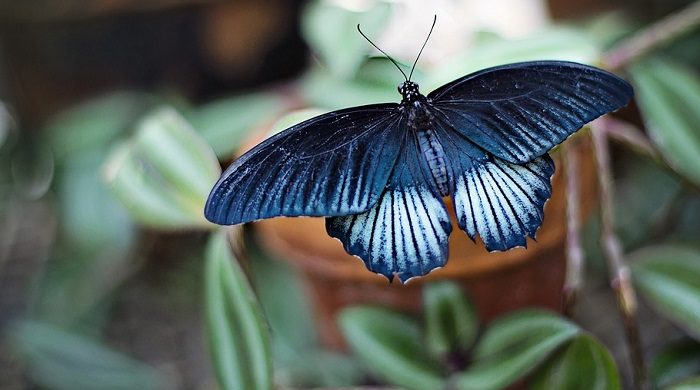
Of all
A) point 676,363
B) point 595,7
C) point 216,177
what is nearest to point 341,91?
point 216,177

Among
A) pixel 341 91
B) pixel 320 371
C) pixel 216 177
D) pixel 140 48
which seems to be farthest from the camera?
pixel 140 48

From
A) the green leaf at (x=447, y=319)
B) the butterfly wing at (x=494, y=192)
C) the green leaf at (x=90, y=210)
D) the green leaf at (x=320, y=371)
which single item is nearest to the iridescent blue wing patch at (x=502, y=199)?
the butterfly wing at (x=494, y=192)

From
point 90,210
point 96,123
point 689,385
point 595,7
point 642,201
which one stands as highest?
point 595,7

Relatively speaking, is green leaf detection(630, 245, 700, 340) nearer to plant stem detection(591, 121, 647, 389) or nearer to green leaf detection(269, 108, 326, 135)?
plant stem detection(591, 121, 647, 389)

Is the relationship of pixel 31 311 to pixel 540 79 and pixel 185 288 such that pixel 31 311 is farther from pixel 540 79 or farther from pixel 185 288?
pixel 540 79

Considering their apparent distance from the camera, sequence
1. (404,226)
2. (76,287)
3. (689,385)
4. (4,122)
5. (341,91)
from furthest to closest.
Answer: (4,122) → (76,287) → (341,91) → (689,385) → (404,226)

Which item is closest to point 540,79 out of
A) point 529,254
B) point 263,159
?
point 263,159

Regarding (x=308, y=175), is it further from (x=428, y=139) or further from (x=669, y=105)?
(x=669, y=105)
